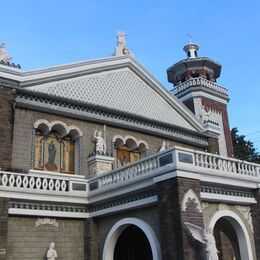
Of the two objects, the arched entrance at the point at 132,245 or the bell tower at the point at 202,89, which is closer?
the arched entrance at the point at 132,245

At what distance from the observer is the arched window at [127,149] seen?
752 inches

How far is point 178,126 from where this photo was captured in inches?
842

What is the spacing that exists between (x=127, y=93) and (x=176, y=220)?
33.2ft

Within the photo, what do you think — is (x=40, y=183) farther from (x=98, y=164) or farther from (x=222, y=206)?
(x=222, y=206)

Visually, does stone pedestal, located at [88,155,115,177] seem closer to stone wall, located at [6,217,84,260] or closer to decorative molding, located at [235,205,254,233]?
stone wall, located at [6,217,84,260]

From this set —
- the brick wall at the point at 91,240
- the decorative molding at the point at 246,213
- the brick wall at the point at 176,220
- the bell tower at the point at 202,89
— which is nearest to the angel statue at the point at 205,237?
the brick wall at the point at 176,220

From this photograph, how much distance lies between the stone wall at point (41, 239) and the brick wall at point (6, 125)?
2285 mm

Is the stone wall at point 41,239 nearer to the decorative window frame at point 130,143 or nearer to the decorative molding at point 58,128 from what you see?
the decorative molding at point 58,128

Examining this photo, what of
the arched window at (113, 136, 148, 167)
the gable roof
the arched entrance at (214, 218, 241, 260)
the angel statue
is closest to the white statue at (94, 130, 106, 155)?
the arched window at (113, 136, 148, 167)

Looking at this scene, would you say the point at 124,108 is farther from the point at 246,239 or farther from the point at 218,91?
the point at 218,91

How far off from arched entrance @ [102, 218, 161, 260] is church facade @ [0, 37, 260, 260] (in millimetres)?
43

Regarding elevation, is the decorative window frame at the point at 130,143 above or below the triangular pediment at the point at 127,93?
below

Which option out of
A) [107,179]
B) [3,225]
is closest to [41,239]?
[3,225]

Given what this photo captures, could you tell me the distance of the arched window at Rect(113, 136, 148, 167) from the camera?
62.6 ft
